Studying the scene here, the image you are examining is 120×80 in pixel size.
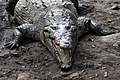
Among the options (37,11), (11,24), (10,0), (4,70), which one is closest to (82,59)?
(4,70)

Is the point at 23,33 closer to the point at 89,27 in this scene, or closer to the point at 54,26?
Result: the point at 54,26

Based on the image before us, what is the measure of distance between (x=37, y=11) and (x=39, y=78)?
1854 mm

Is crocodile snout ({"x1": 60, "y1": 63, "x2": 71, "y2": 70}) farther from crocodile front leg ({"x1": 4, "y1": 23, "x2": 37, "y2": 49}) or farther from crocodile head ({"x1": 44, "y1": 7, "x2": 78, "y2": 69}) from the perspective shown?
crocodile front leg ({"x1": 4, "y1": 23, "x2": 37, "y2": 49})

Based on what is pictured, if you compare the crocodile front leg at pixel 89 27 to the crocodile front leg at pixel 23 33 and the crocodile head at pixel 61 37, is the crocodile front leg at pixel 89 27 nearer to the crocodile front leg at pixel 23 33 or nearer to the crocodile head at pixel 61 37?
the crocodile head at pixel 61 37

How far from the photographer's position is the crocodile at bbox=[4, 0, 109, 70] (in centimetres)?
422

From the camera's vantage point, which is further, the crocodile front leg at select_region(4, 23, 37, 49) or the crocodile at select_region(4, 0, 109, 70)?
the crocodile front leg at select_region(4, 23, 37, 49)

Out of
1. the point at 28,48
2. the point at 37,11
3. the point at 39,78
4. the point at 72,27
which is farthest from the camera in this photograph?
the point at 37,11

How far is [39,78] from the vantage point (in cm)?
404

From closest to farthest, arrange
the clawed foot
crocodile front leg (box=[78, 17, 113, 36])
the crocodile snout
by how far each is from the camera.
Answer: the crocodile snout, the clawed foot, crocodile front leg (box=[78, 17, 113, 36])

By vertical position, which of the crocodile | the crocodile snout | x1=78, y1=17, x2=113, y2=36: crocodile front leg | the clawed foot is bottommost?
x1=78, y1=17, x2=113, y2=36: crocodile front leg

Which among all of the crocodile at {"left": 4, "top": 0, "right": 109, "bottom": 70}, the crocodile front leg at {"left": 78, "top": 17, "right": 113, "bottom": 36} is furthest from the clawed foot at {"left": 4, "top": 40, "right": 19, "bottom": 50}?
the crocodile front leg at {"left": 78, "top": 17, "right": 113, "bottom": 36}

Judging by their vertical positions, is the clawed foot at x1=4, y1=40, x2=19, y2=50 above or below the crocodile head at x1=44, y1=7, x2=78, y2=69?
below

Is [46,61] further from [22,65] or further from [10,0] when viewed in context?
[10,0]

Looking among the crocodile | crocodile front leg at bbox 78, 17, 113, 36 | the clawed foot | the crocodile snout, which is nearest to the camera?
the crocodile snout
